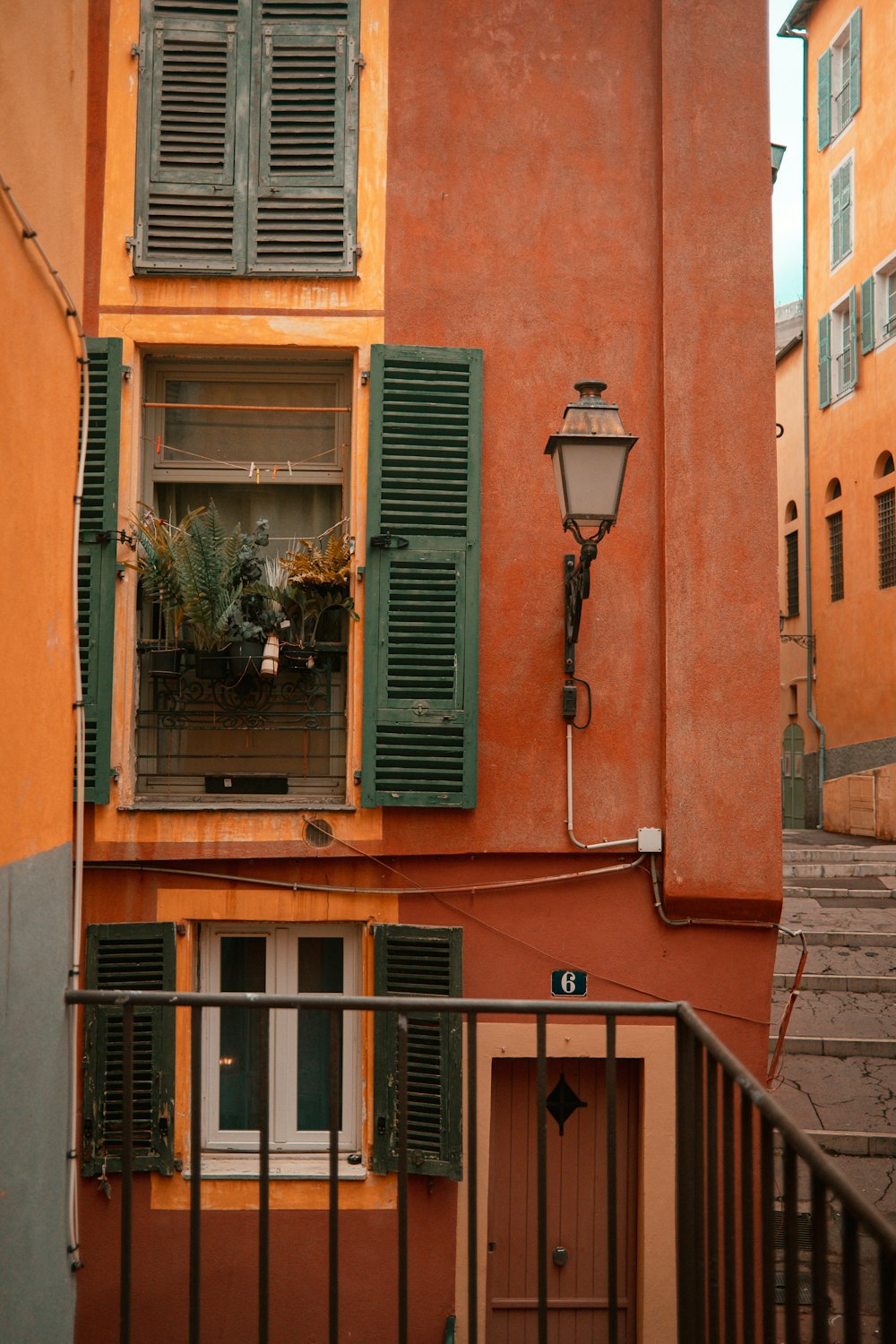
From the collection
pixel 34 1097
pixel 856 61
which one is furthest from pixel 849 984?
pixel 856 61

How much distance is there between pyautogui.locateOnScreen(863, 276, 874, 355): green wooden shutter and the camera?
63.0ft

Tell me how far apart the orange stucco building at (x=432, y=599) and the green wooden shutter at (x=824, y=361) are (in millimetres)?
14450

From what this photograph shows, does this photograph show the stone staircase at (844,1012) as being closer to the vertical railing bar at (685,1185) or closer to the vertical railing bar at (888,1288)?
the vertical railing bar at (685,1185)

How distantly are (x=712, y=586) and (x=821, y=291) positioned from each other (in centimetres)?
1610

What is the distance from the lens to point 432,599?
23.5 ft

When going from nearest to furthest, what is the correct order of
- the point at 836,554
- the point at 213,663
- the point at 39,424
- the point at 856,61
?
the point at 39,424 → the point at 213,663 → the point at 856,61 → the point at 836,554

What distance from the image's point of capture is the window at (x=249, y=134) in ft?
24.0

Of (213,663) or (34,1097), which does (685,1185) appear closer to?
(34,1097)

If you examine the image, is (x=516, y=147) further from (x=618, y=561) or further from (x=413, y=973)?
(x=413, y=973)

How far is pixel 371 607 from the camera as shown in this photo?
23.5ft

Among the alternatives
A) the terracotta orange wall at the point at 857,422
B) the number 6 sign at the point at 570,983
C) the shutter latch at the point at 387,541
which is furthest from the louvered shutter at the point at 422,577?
the terracotta orange wall at the point at 857,422

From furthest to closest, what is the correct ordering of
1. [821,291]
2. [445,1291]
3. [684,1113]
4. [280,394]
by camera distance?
[821,291]
[280,394]
[445,1291]
[684,1113]

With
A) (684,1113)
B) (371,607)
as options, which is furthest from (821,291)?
(684,1113)

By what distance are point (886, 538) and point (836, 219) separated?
224 inches
